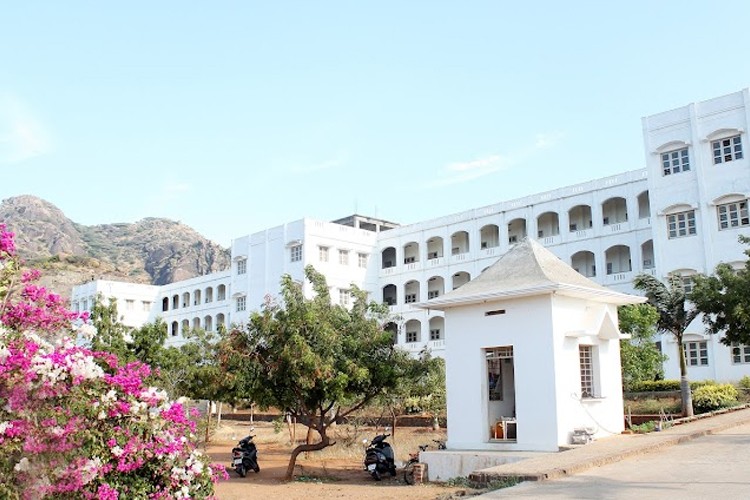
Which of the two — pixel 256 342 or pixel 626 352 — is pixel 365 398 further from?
pixel 626 352

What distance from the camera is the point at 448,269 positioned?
1831 inches

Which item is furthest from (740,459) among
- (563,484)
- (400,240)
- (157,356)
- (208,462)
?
(400,240)

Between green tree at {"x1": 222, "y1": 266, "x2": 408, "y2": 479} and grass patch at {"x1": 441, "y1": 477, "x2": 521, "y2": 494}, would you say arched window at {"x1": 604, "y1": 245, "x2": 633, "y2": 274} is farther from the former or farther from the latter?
grass patch at {"x1": 441, "y1": 477, "x2": 521, "y2": 494}

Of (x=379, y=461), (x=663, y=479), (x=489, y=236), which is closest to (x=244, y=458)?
(x=379, y=461)

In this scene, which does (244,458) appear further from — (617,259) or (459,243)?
(459,243)

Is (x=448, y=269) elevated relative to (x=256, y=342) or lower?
elevated

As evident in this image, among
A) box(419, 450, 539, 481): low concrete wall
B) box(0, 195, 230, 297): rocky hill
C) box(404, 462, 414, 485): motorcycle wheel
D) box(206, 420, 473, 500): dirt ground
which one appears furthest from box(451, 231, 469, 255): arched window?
box(0, 195, 230, 297): rocky hill

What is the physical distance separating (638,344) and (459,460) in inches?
460

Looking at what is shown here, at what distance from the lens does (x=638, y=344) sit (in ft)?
82.2

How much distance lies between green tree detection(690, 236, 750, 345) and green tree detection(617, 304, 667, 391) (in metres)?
1.61

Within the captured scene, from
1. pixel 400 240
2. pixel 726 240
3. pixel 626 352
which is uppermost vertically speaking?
pixel 400 240

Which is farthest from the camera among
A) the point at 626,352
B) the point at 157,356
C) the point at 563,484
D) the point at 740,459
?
the point at 157,356

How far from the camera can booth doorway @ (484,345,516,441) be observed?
16891mm

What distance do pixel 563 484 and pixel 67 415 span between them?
659 cm
